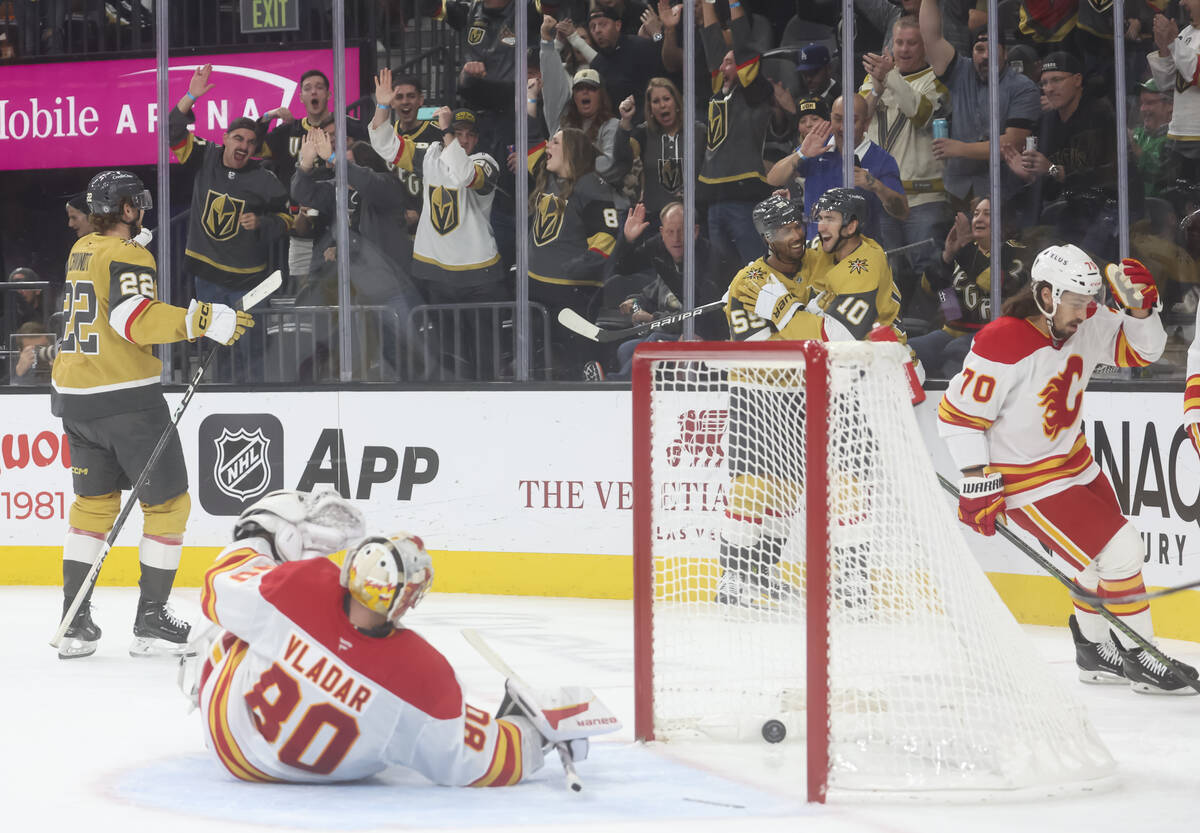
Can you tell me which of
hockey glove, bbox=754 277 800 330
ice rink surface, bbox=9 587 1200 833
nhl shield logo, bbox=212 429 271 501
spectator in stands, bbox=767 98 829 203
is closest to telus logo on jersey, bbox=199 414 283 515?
nhl shield logo, bbox=212 429 271 501

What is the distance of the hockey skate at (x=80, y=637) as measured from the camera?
435 centimetres

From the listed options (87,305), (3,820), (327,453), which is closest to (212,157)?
(327,453)

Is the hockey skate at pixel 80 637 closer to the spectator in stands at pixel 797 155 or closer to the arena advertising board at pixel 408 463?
the arena advertising board at pixel 408 463

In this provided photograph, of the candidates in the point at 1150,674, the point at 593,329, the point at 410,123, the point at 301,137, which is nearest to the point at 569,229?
the point at 593,329

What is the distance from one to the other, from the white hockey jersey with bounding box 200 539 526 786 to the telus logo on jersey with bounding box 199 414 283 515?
296 centimetres

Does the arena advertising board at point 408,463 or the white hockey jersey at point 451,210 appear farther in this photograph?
the white hockey jersey at point 451,210

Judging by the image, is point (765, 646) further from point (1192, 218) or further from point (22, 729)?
point (1192, 218)

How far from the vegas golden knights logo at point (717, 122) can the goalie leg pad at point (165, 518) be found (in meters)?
2.46

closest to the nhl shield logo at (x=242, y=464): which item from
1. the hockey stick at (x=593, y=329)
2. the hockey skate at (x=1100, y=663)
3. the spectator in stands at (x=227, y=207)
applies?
the spectator in stands at (x=227, y=207)

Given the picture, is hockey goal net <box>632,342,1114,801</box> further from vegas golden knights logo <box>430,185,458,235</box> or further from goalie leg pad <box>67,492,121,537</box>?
vegas golden knights logo <box>430,185,458,235</box>

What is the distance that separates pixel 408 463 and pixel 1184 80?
9.66 ft

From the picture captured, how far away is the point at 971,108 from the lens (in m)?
5.46

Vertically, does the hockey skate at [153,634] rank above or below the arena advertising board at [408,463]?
below

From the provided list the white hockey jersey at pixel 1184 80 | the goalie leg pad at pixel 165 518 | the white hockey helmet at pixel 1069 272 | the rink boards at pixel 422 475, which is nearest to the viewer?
the white hockey helmet at pixel 1069 272
